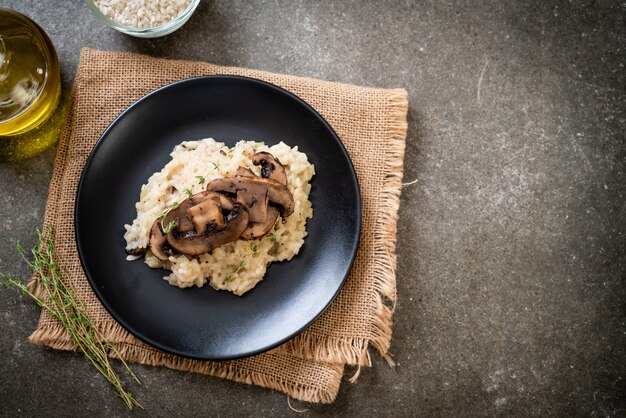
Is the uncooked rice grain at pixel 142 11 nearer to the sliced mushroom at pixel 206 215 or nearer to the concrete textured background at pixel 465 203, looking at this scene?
the concrete textured background at pixel 465 203

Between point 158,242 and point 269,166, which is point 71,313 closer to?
point 158,242

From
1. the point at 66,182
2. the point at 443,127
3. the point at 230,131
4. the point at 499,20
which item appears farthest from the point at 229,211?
the point at 499,20

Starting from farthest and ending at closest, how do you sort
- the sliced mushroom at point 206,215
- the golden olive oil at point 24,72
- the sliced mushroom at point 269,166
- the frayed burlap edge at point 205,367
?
the frayed burlap edge at point 205,367 < the golden olive oil at point 24,72 < the sliced mushroom at point 269,166 < the sliced mushroom at point 206,215

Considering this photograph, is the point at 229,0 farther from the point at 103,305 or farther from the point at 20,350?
the point at 20,350

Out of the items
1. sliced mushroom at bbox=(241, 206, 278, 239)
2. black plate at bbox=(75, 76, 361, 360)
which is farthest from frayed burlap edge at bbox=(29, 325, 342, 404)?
sliced mushroom at bbox=(241, 206, 278, 239)

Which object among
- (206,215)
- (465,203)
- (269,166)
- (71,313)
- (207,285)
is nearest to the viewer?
(206,215)

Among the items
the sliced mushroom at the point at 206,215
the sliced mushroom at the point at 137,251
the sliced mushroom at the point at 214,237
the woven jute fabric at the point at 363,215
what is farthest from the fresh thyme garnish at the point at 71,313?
the sliced mushroom at the point at 206,215

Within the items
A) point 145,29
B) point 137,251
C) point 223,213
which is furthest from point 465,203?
point 145,29
